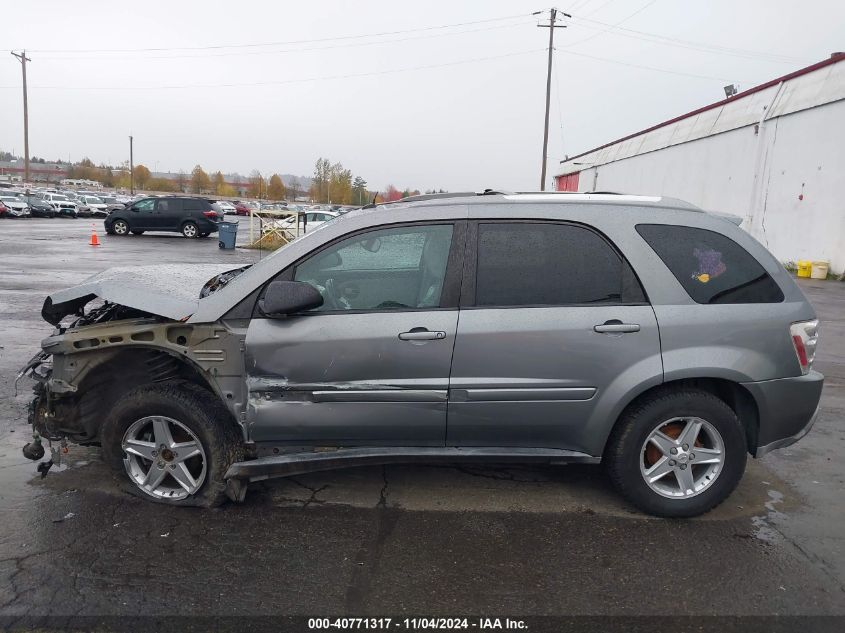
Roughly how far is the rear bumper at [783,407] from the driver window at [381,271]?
190 cm

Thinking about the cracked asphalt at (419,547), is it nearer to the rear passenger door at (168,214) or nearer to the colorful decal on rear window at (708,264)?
the colorful decal on rear window at (708,264)

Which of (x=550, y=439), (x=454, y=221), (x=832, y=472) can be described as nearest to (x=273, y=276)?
(x=454, y=221)

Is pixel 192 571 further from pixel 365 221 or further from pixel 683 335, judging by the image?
pixel 683 335

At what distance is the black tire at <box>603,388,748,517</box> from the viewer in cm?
364

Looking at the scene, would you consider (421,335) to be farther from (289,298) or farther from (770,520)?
(770,520)

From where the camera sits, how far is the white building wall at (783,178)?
746 inches

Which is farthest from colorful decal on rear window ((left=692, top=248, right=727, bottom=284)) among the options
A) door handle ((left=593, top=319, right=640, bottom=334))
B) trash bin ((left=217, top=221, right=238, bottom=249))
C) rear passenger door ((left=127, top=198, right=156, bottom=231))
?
rear passenger door ((left=127, top=198, right=156, bottom=231))

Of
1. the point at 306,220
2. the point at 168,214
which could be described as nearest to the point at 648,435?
the point at 306,220

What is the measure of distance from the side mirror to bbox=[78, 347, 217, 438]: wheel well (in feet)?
2.47

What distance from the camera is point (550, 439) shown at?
3654mm

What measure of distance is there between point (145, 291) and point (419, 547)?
218 centimetres

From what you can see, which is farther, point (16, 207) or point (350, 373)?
point (16, 207)

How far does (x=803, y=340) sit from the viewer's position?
3.69 metres

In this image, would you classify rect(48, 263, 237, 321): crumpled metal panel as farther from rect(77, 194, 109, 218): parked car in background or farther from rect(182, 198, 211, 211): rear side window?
rect(77, 194, 109, 218): parked car in background
